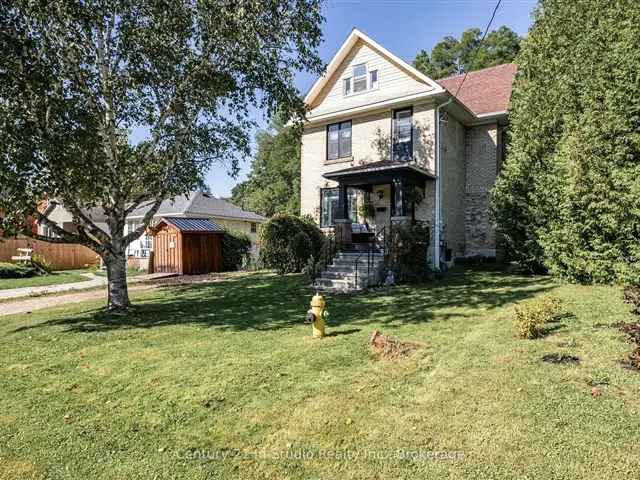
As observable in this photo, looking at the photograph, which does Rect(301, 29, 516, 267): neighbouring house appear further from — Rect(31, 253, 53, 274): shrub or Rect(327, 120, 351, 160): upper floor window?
Rect(31, 253, 53, 274): shrub

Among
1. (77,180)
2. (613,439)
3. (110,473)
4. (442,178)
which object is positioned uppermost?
(442,178)

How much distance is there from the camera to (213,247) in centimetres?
2062

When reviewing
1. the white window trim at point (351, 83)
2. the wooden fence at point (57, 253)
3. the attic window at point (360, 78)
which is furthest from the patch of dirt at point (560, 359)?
the wooden fence at point (57, 253)

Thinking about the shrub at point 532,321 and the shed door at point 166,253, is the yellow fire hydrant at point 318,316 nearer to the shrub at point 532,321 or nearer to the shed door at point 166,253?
the shrub at point 532,321

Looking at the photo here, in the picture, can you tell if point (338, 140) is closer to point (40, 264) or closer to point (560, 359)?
point (560, 359)

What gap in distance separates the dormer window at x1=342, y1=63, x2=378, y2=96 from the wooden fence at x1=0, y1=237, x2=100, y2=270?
1673 centimetres

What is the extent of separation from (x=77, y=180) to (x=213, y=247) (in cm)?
1298

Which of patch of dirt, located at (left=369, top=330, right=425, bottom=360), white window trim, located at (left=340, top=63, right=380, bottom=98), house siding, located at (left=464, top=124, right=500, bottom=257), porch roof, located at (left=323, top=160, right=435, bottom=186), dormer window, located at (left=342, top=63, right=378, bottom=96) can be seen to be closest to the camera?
patch of dirt, located at (left=369, top=330, right=425, bottom=360)

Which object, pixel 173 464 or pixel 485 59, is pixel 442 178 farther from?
pixel 485 59

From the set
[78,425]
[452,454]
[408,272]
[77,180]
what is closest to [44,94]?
[77,180]

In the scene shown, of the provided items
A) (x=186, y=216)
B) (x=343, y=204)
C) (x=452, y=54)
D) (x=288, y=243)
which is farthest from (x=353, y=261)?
(x=452, y=54)

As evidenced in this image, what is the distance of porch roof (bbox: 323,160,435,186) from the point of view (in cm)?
1290

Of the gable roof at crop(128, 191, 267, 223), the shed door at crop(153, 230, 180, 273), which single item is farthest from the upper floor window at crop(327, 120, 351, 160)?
the shed door at crop(153, 230, 180, 273)

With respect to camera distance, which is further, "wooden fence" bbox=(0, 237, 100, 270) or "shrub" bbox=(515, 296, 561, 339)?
"wooden fence" bbox=(0, 237, 100, 270)
